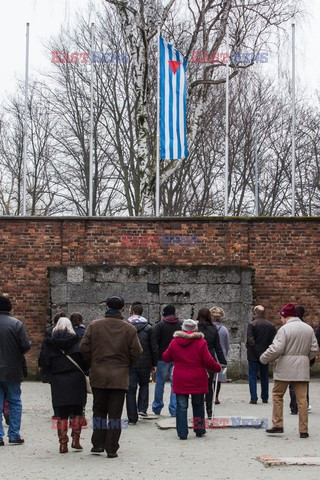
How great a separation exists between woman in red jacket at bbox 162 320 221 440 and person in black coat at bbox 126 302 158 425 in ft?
4.58

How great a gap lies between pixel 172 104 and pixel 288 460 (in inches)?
500

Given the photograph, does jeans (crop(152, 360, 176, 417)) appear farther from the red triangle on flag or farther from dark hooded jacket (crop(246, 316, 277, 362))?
the red triangle on flag

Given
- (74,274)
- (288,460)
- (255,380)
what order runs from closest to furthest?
(288,460) < (255,380) < (74,274)

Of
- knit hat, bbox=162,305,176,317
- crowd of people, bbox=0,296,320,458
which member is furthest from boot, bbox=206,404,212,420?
knit hat, bbox=162,305,176,317

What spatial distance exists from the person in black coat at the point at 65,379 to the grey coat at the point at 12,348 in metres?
0.48

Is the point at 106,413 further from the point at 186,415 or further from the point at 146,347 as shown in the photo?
the point at 146,347

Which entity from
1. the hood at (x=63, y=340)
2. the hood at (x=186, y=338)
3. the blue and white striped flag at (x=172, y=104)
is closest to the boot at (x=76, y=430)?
the hood at (x=63, y=340)

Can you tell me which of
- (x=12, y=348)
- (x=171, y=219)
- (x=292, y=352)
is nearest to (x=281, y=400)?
(x=292, y=352)

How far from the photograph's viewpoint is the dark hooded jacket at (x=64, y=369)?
1176cm

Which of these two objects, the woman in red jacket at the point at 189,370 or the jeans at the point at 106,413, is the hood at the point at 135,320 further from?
the jeans at the point at 106,413

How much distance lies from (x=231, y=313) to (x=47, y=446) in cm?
917

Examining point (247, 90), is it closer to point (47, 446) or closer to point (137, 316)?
point (137, 316)

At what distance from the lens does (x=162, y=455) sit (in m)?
11.6

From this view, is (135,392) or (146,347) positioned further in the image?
(146,347)
